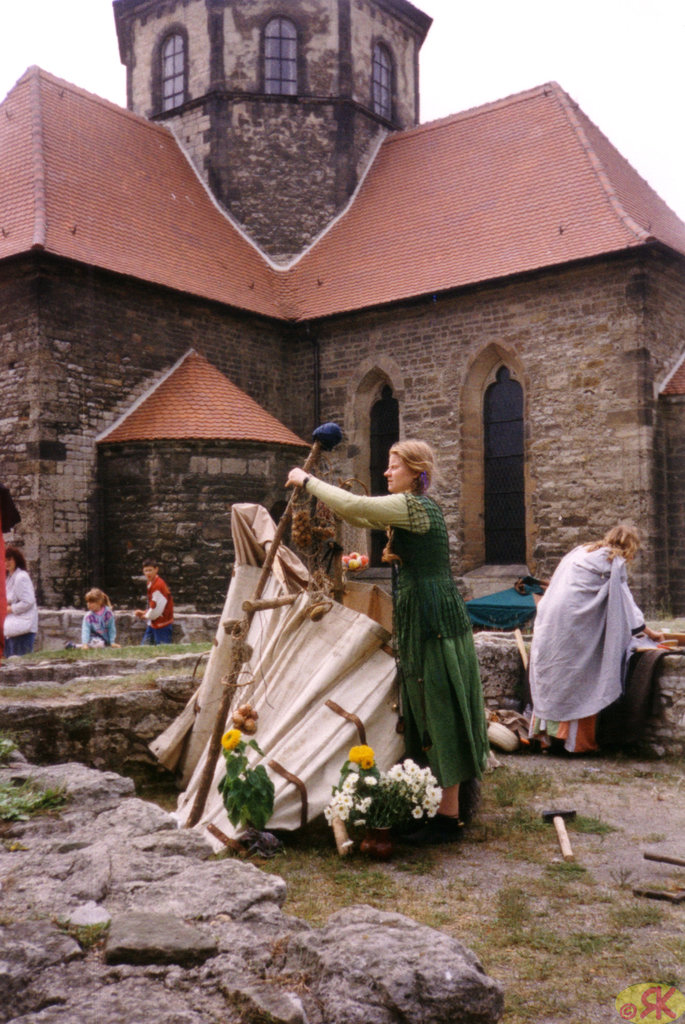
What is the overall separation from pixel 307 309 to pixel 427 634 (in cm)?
1442

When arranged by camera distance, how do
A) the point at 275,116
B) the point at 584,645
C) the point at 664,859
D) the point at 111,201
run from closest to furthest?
the point at 664,859 → the point at 584,645 → the point at 111,201 → the point at 275,116

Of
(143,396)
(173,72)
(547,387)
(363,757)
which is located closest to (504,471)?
(547,387)

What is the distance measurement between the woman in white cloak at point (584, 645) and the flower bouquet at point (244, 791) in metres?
2.88

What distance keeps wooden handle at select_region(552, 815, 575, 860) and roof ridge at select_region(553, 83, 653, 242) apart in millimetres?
11440

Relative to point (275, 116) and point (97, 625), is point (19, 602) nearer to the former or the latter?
point (97, 625)

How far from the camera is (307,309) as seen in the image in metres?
18.2

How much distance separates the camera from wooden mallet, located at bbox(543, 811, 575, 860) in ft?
14.1

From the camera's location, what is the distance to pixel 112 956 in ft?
6.88

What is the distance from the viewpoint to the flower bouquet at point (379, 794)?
4.29 meters

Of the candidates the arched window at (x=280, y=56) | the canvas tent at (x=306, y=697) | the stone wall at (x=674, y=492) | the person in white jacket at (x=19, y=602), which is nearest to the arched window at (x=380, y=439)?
the stone wall at (x=674, y=492)

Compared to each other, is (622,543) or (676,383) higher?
(676,383)

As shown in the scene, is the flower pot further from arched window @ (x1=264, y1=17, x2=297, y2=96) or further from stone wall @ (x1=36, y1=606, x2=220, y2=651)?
arched window @ (x1=264, y1=17, x2=297, y2=96)

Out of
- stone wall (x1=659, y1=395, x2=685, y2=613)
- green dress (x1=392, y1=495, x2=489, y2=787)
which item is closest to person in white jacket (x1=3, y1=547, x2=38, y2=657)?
green dress (x1=392, y1=495, x2=489, y2=787)

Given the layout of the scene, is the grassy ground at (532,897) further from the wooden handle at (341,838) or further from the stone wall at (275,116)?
the stone wall at (275,116)
